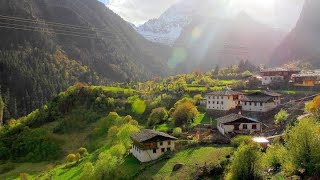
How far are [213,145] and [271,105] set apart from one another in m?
34.8

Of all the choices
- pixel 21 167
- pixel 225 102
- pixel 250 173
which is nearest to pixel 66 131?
pixel 21 167

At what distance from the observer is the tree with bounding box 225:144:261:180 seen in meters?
50.7

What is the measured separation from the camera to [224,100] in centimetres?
10456

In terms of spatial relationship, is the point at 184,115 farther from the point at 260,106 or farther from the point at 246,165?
the point at 246,165

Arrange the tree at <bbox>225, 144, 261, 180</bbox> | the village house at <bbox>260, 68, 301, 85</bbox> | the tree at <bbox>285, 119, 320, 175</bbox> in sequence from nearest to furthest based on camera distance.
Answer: the tree at <bbox>285, 119, 320, 175</bbox>
the tree at <bbox>225, 144, 261, 180</bbox>
the village house at <bbox>260, 68, 301, 85</bbox>

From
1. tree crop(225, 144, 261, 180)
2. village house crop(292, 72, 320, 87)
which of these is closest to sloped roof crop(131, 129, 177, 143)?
A: tree crop(225, 144, 261, 180)

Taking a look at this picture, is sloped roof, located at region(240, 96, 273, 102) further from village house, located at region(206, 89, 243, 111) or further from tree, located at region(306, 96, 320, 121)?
tree, located at region(306, 96, 320, 121)

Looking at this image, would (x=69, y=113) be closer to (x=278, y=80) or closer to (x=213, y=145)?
(x=278, y=80)

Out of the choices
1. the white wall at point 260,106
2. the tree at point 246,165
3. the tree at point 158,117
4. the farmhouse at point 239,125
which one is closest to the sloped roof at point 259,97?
the white wall at point 260,106

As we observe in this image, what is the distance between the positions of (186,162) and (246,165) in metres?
15.2

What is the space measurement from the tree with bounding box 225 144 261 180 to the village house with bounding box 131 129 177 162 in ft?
73.7

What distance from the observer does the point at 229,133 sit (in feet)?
258

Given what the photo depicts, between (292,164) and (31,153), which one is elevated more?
(292,164)

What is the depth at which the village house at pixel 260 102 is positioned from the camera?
9753cm
